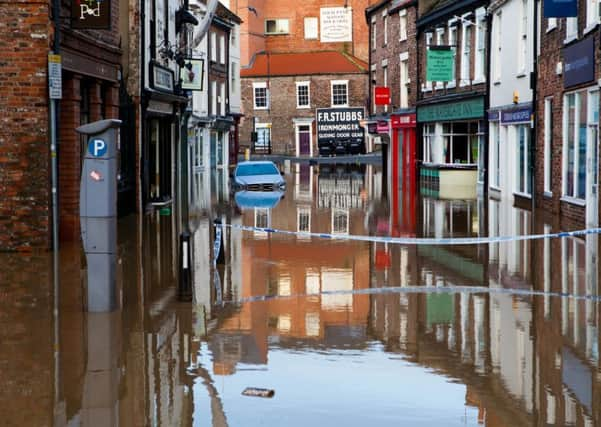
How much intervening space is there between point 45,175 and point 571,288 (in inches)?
332

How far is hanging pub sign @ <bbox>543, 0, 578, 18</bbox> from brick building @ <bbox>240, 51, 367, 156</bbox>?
184 feet

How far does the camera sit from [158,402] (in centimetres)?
747

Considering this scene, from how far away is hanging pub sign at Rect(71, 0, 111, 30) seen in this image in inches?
694

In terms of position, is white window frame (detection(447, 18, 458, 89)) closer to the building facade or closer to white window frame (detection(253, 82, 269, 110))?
the building facade

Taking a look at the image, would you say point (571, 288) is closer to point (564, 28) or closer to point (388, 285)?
point (388, 285)

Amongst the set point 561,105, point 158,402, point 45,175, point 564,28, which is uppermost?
point 564,28

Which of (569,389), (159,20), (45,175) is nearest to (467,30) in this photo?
(159,20)

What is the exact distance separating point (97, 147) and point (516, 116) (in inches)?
827

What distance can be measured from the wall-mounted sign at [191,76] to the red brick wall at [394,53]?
1485 cm

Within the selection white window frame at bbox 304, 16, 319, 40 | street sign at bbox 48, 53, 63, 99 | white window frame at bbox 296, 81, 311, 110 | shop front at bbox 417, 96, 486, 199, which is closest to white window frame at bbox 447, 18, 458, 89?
shop front at bbox 417, 96, 486, 199

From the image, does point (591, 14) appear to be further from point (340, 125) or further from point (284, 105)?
point (284, 105)

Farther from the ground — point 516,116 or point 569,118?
point 516,116

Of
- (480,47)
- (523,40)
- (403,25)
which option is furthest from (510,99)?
(403,25)

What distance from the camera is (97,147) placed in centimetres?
1091
